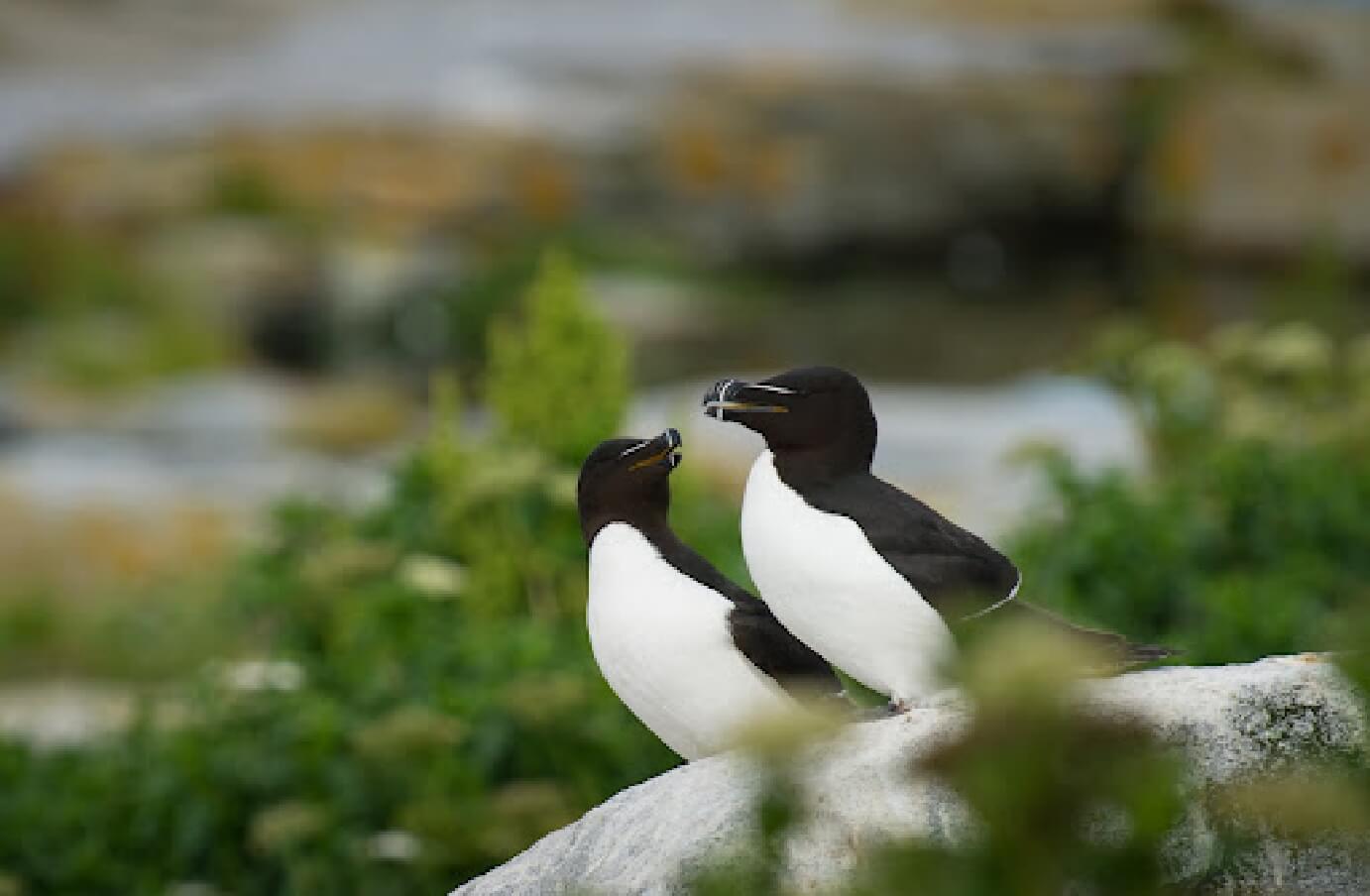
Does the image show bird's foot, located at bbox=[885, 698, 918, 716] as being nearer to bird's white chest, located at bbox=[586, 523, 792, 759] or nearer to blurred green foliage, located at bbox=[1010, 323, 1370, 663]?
bird's white chest, located at bbox=[586, 523, 792, 759]

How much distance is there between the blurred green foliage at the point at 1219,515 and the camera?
440 centimetres

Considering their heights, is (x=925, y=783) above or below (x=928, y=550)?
below

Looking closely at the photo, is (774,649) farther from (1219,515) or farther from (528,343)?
(528,343)

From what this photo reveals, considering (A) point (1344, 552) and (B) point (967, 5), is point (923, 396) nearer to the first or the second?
(A) point (1344, 552)

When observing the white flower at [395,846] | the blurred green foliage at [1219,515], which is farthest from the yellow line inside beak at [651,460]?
the blurred green foliage at [1219,515]

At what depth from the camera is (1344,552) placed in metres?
4.92

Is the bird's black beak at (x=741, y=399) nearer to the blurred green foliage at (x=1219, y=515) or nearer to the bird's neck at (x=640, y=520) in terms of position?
the bird's neck at (x=640, y=520)

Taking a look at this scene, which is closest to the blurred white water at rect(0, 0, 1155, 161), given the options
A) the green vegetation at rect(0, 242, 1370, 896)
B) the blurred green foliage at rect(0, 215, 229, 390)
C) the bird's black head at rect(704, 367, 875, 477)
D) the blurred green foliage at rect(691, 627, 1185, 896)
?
the blurred green foliage at rect(0, 215, 229, 390)

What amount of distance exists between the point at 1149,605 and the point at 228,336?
9.69 m

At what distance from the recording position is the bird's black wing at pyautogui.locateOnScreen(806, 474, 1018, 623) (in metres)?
2.01

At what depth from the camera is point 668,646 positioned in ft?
6.88

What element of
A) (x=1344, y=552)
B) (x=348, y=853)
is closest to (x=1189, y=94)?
(x=1344, y=552)

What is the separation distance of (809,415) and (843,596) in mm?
198

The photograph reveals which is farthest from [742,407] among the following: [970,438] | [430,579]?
[970,438]
